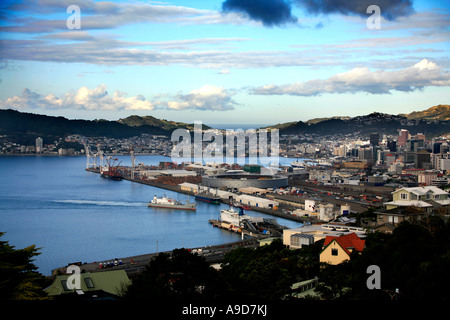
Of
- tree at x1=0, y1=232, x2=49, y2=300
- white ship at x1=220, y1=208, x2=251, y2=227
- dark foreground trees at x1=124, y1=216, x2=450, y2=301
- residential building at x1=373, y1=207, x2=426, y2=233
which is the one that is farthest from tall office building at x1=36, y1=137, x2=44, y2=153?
tree at x1=0, y1=232, x2=49, y2=300

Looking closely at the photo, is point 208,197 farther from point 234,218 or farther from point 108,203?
point 234,218

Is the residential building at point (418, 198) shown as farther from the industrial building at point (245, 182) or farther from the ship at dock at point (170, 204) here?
the industrial building at point (245, 182)

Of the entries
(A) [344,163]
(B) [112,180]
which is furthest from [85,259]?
(A) [344,163]

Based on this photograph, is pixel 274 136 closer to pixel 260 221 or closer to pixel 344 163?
pixel 344 163

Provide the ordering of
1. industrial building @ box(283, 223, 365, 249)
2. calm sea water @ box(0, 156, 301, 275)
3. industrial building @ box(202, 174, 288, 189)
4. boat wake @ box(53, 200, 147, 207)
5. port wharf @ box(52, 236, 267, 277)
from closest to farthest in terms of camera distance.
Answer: industrial building @ box(283, 223, 365, 249)
port wharf @ box(52, 236, 267, 277)
calm sea water @ box(0, 156, 301, 275)
boat wake @ box(53, 200, 147, 207)
industrial building @ box(202, 174, 288, 189)

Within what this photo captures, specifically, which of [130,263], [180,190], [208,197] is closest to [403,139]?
[180,190]

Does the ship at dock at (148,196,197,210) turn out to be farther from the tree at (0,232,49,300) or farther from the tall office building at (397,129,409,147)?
the tall office building at (397,129,409,147)
